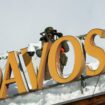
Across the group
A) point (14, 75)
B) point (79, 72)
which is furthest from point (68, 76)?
point (14, 75)

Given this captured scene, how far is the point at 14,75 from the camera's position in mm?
30484

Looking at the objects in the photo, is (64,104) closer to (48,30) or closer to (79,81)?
(79,81)

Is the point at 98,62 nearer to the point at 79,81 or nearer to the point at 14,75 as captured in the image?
the point at 79,81

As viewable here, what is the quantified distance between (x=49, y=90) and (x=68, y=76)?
0.86m

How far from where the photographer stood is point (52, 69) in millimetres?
29359

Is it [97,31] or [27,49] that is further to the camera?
[27,49]

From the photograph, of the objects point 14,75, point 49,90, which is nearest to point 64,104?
point 49,90

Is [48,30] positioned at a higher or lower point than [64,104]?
higher

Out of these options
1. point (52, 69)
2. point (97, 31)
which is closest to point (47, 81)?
point (52, 69)

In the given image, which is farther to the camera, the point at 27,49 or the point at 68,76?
the point at 27,49

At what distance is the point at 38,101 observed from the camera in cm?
2920

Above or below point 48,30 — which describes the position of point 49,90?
below

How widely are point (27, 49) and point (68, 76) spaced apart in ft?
8.55

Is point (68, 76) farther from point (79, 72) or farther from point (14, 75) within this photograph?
point (14, 75)
